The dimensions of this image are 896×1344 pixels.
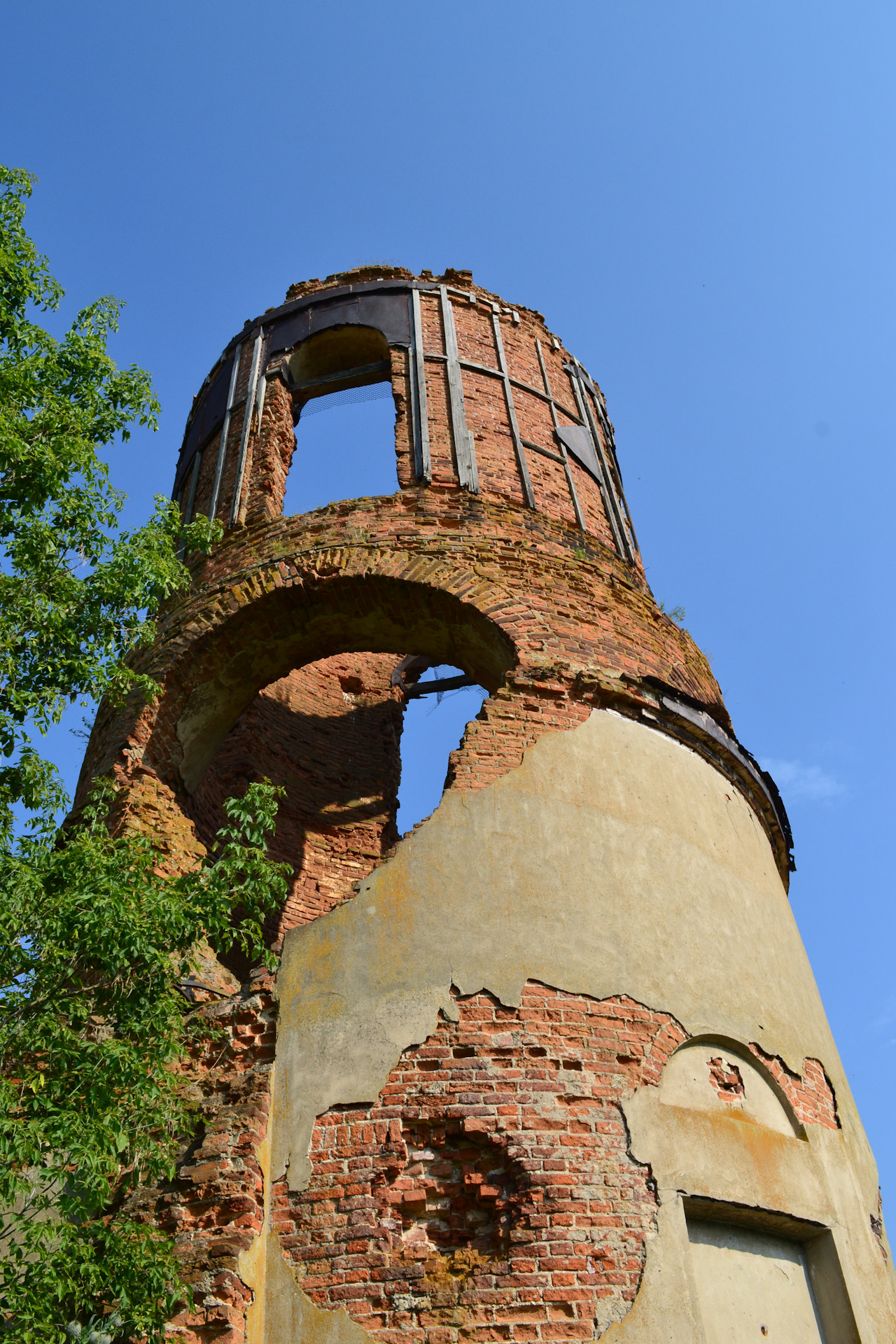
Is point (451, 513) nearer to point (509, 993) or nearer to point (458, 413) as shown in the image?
point (458, 413)

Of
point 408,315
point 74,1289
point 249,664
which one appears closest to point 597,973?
point 74,1289

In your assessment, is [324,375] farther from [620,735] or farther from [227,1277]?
[227,1277]

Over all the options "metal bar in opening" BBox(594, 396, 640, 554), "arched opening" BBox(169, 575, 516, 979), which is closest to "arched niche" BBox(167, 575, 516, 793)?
"arched opening" BBox(169, 575, 516, 979)

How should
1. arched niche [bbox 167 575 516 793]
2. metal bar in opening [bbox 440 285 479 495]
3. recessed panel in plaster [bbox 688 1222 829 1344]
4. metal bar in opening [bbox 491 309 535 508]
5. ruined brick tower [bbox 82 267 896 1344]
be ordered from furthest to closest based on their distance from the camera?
metal bar in opening [bbox 491 309 535 508] → metal bar in opening [bbox 440 285 479 495] → arched niche [bbox 167 575 516 793] → recessed panel in plaster [bbox 688 1222 829 1344] → ruined brick tower [bbox 82 267 896 1344]

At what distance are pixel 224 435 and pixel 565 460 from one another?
132 inches

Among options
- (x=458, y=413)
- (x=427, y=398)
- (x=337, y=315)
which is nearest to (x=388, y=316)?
(x=337, y=315)

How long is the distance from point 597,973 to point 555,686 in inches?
81.6

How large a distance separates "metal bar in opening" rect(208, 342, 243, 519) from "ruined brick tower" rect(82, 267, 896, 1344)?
0.12 m

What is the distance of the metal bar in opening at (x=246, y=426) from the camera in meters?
9.73

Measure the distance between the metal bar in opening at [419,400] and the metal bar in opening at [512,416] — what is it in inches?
31.8

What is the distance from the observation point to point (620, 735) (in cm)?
734

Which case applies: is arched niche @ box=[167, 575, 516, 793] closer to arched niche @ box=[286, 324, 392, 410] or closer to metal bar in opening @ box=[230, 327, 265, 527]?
metal bar in opening @ box=[230, 327, 265, 527]

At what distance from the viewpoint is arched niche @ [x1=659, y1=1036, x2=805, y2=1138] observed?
5805mm

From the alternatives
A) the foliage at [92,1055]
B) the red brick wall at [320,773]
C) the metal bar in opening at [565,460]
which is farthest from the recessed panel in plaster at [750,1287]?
the metal bar in opening at [565,460]
